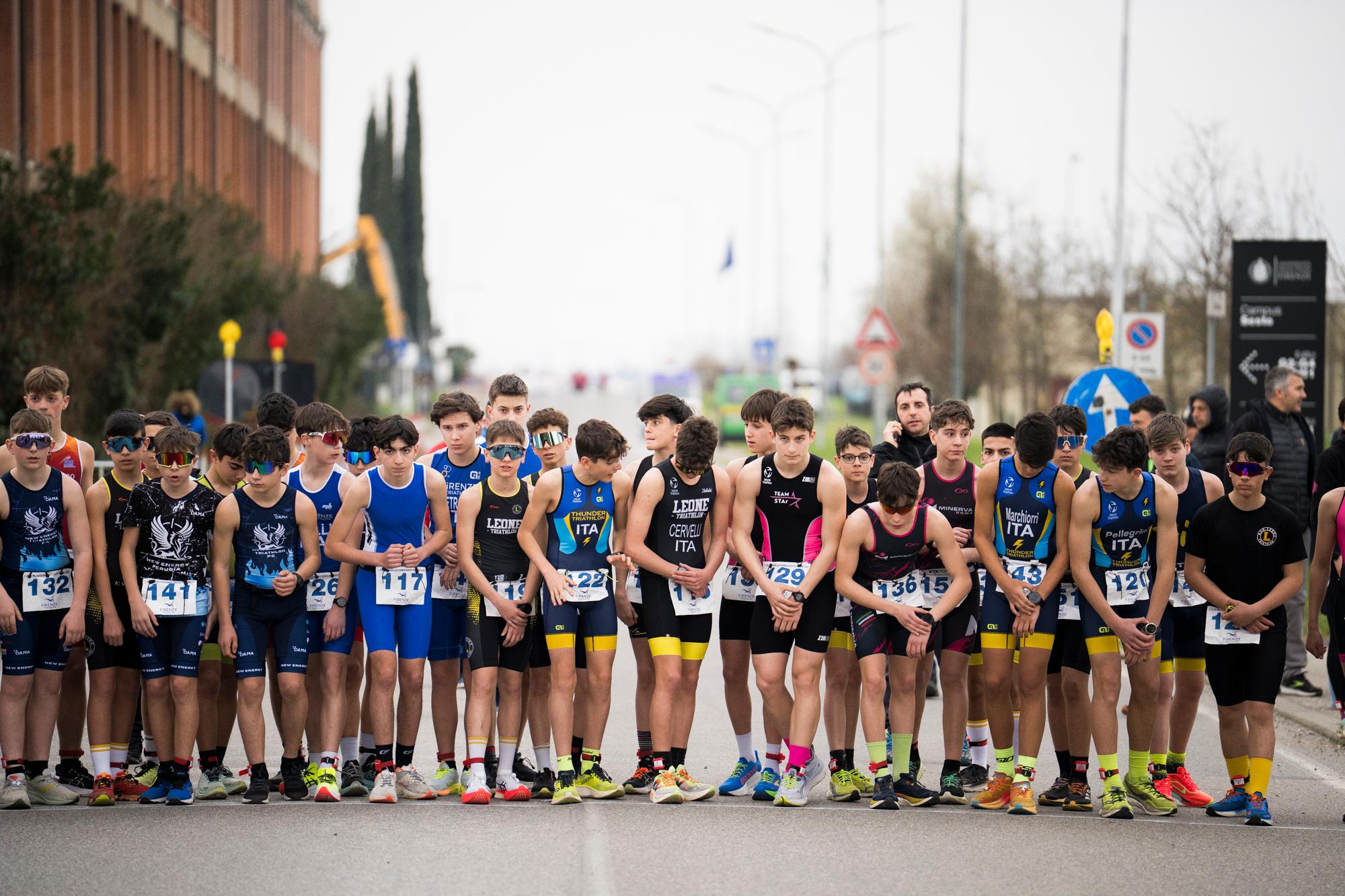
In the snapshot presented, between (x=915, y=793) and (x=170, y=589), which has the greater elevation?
(x=170, y=589)

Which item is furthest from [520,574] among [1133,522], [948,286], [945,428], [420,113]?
[420,113]

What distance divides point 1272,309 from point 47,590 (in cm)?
1268

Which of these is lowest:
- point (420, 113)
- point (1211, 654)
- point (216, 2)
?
point (1211, 654)

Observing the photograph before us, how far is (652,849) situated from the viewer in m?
7.64

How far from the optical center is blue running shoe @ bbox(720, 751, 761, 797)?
9039 millimetres

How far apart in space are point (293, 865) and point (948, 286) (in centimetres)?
4464

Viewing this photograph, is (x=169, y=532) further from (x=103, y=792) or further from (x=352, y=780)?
(x=352, y=780)

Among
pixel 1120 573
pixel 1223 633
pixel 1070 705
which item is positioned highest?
pixel 1120 573

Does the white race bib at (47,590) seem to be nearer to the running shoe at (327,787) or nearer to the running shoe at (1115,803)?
the running shoe at (327,787)

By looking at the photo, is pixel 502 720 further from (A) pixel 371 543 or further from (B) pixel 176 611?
(B) pixel 176 611

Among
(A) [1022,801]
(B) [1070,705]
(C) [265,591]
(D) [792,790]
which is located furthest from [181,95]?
(A) [1022,801]

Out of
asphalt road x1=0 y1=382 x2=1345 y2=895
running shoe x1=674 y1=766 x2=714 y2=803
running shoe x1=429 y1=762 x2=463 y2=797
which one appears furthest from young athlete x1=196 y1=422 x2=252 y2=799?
running shoe x1=674 y1=766 x2=714 y2=803

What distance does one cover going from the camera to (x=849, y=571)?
8.76 metres

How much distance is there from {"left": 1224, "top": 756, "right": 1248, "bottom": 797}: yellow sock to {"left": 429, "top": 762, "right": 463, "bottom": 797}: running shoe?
4.24 metres
